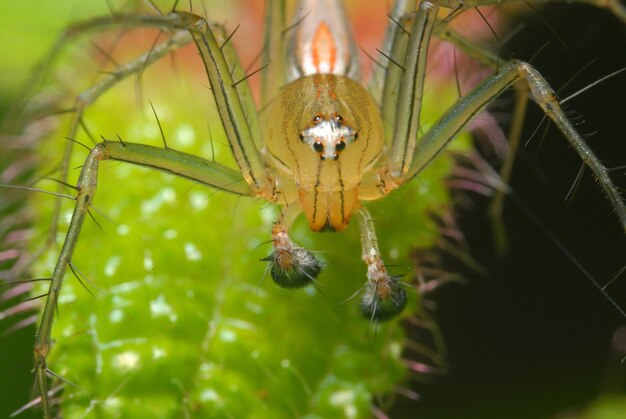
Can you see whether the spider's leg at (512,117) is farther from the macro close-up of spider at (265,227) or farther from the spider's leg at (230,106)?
the spider's leg at (230,106)

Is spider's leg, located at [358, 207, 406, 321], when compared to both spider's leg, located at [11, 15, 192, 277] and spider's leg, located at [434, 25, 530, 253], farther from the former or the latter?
spider's leg, located at [11, 15, 192, 277]

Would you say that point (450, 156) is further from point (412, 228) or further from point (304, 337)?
point (304, 337)

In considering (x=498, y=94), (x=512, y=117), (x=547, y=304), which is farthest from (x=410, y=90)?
(x=547, y=304)

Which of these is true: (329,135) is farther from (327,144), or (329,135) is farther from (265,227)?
(265,227)

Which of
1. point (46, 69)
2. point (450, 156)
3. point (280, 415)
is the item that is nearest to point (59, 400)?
point (280, 415)

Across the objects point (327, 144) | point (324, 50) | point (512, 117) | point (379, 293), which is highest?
point (324, 50)

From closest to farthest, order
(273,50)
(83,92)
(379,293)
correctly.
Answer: (379,293) < (83,92) < (273,50)
